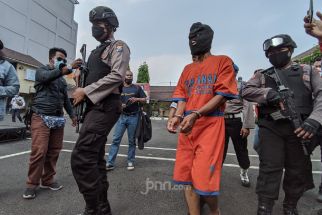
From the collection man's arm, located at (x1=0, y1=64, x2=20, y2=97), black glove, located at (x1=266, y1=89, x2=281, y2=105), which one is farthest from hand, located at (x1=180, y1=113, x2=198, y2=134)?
man's arm, located at (x1=0, y1=64, x2=20, y2=97)

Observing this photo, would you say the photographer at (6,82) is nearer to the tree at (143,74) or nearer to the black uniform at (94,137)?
the black uniform at (94,137)

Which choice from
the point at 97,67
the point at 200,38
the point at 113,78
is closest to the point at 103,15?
the point at 97,67

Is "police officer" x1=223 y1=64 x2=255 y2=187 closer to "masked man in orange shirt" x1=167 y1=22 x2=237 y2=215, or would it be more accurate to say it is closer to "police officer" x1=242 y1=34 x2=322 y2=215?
"police officer" x1=242 y1=34 x2=322 y2=215

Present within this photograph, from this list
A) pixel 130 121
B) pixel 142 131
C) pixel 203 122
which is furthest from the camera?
pixel 142 131

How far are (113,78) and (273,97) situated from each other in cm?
170

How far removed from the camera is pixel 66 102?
169 inches

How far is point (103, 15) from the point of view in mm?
2748

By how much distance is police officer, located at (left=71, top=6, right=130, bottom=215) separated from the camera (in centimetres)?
248

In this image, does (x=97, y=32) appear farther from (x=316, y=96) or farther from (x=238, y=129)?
(x=238, y=129)

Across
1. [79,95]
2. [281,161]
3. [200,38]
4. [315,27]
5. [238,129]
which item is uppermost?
[315,27]

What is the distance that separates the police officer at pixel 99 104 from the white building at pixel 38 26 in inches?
1218

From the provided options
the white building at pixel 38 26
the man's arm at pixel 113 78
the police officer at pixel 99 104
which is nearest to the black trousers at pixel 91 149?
the police officer at pixel 99 104

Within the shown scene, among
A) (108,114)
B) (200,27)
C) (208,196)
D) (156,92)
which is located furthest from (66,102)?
(156,92)

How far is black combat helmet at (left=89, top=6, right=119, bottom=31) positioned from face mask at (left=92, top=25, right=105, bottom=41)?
85 mm
